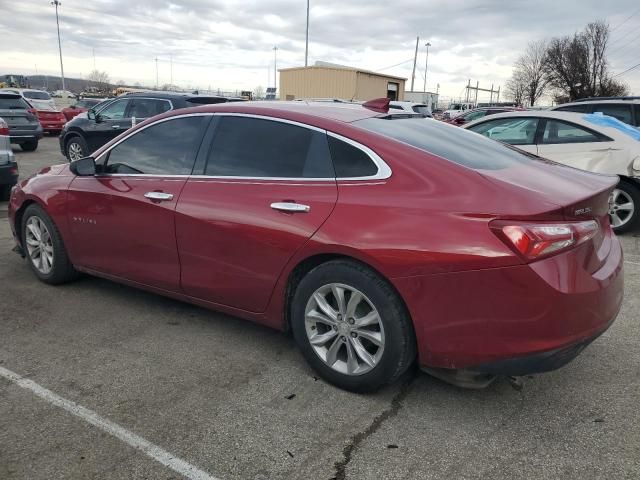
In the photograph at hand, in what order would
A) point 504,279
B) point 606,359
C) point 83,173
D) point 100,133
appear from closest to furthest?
point 504,279 < point 606,359 < point 83,173 < point 100,133

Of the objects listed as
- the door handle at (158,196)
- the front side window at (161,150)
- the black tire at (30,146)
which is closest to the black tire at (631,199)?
the front side window at (161,150)

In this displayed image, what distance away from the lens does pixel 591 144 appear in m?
7.21

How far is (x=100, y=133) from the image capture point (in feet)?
39.8

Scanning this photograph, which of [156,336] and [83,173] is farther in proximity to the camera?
[83,173]

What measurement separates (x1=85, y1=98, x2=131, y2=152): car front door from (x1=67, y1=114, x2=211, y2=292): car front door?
798cm

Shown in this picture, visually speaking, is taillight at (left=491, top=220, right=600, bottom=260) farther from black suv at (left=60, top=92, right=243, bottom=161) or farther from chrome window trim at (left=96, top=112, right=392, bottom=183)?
black suv at (left=60, top=92, right=243, bottom=161)

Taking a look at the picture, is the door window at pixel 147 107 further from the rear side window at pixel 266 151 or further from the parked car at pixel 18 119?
the rear side window at pixel 266 151

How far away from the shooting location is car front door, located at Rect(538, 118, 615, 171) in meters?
7.14


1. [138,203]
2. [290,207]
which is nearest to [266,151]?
[290,207]

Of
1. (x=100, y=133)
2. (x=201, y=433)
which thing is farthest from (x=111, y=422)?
(x=100, y=133)

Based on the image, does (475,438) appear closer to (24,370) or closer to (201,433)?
(201,433)

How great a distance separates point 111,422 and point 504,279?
2.01 m

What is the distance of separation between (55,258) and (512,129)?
6.18 m

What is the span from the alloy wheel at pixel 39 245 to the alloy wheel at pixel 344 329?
2704 millimetres
